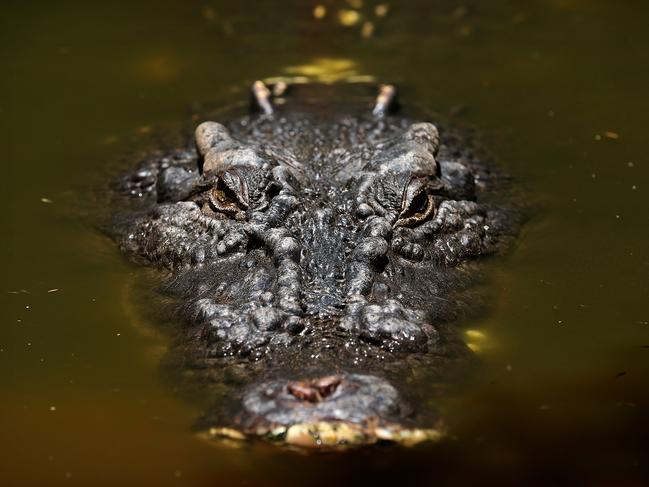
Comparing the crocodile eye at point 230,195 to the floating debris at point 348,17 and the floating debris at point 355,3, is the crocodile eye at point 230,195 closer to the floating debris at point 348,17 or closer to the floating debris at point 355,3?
the floating debris at point 348,17

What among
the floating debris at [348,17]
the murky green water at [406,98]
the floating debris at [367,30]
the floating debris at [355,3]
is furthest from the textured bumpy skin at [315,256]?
the floating debris at [355,3]

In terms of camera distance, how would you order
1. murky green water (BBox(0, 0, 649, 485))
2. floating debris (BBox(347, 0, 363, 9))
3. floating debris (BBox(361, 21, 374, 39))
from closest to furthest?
1. murky green water (BBox(0, 0, 649, 485))
2. floating debris (BBox(361, 21, 374, 39))
3. floating debris (BBox(347, 0, 363, 9))

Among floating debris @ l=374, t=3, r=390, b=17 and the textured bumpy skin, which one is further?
floating debris @ l=374, t=3, r=390, b=17

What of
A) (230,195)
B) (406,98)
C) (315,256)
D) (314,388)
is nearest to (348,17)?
(406,98)

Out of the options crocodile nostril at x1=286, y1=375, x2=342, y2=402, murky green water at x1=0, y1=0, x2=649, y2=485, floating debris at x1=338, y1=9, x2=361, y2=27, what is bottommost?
murky green water at x1=0, y1=0, x2=649, y2=485

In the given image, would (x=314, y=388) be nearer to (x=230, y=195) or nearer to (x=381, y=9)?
(x=230, y=195)

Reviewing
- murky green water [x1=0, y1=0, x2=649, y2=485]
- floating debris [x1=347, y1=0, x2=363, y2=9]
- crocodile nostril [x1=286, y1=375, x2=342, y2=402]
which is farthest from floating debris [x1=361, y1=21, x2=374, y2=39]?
crocodile nostril [x1=286, y1=375, x2=342, y2=402]

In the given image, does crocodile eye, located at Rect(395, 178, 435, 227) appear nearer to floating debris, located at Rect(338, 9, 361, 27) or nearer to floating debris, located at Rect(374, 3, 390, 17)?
floating debris, located at Rect(338, 9, 361, 27)
